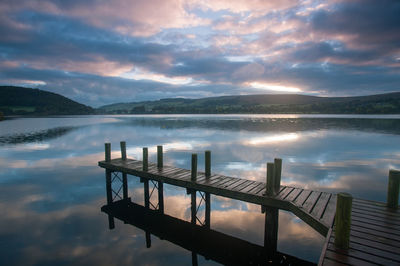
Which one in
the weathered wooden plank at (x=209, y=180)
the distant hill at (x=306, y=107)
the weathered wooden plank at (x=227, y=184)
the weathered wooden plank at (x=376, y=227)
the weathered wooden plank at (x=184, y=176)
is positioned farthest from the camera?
the distant hill at (x=306, y=107)

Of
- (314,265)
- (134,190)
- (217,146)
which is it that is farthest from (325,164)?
(134,190)

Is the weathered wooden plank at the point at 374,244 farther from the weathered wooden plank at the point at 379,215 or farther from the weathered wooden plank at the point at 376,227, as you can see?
the weathered wooden plank at the point at 379,215

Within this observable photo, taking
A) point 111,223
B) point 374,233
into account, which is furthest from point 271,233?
point 111,223

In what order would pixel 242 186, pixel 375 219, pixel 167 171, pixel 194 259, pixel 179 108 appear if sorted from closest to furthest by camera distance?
1. pixel 375 219
2. pixel 194 259
3. pixel 242 186
4. pixel 167 171
5. pixel 179 108

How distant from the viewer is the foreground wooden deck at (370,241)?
4742 millimetres

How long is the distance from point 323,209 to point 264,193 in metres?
1.98

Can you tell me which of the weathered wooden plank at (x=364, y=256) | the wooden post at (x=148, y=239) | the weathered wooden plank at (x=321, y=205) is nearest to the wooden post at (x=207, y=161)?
Result: the wooden post at (x=148, y=239)

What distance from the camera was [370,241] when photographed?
5406 millimetres

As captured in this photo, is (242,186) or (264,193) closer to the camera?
(264,193)

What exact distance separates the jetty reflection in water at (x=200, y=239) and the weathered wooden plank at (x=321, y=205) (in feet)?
6.16

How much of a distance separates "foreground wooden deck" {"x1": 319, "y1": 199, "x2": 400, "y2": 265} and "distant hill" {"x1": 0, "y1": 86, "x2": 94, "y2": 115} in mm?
156607

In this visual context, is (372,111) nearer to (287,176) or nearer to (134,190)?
(287,176)

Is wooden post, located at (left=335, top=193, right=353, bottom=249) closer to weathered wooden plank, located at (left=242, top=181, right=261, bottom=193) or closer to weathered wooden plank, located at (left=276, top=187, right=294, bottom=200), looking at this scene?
weathered wooden plank, located at (left=276, top=187, right=294, bottom=200)

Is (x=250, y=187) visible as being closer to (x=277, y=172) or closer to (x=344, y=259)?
(x=277, y=172)
